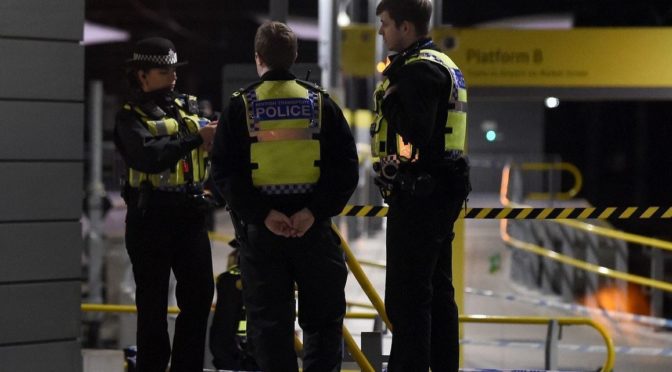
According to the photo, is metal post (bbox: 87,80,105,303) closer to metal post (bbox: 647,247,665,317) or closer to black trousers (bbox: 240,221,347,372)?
metal post (bbox: 647,247,665,317)

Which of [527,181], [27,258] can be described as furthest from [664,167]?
[27,258]

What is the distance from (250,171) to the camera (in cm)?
476

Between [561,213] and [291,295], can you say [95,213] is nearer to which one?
[561,213]

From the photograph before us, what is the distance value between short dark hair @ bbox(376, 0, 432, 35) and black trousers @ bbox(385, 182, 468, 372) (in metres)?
0.74

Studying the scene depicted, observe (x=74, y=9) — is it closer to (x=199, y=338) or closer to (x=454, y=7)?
(x=199, y=338)

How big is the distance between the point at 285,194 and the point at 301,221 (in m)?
0.15

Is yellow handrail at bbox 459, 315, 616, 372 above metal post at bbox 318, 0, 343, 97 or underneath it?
underneath

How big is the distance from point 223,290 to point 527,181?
20110 millimetres

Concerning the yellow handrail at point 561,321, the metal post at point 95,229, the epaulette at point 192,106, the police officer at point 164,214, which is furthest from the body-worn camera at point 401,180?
the metal post at point 95,229

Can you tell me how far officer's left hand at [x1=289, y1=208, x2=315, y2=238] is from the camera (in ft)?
15.3

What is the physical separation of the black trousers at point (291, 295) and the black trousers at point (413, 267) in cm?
29

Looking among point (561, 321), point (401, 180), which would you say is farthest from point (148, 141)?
point (561, 321)

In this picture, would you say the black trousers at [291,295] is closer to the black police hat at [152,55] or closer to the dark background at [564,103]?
the black police hat at [152,55]

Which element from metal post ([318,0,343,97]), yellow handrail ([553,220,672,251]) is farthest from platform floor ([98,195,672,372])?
metal post ([318,0,343,97])
